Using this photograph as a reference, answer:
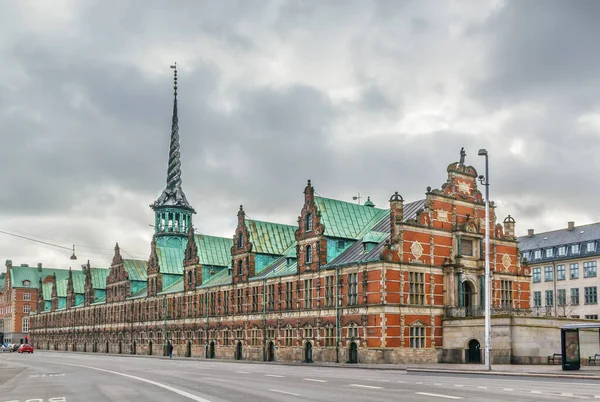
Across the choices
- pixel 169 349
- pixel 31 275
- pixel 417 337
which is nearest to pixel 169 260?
pixel 169 349

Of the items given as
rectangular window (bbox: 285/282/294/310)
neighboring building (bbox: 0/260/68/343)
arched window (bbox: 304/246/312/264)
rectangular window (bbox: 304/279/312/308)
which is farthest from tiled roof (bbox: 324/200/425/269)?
neighboring building (bbox: 0/260/68/343)

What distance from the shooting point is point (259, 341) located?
76.4 metres

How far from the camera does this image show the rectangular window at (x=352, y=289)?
6291 cm

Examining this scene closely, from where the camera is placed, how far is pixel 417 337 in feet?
203

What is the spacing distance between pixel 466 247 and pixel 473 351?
34.0 ft

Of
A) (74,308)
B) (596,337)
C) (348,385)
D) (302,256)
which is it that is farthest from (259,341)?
(74,308)

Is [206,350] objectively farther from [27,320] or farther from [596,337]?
[27,320]

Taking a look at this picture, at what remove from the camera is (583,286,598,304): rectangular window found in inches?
3834

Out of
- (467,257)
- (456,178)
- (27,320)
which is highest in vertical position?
(456,178)

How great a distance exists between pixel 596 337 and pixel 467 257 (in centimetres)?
1632

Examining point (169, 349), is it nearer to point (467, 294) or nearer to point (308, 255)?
point (308, 255)

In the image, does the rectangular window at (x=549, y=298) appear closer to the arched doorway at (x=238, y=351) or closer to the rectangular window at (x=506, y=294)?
the rectangular window at (x=506, y=294)

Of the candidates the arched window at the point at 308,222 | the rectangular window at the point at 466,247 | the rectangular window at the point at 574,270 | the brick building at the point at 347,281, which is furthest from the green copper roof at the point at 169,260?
the rectangular window at the point at 574,270

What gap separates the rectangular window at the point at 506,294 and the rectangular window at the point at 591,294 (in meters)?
32.7
